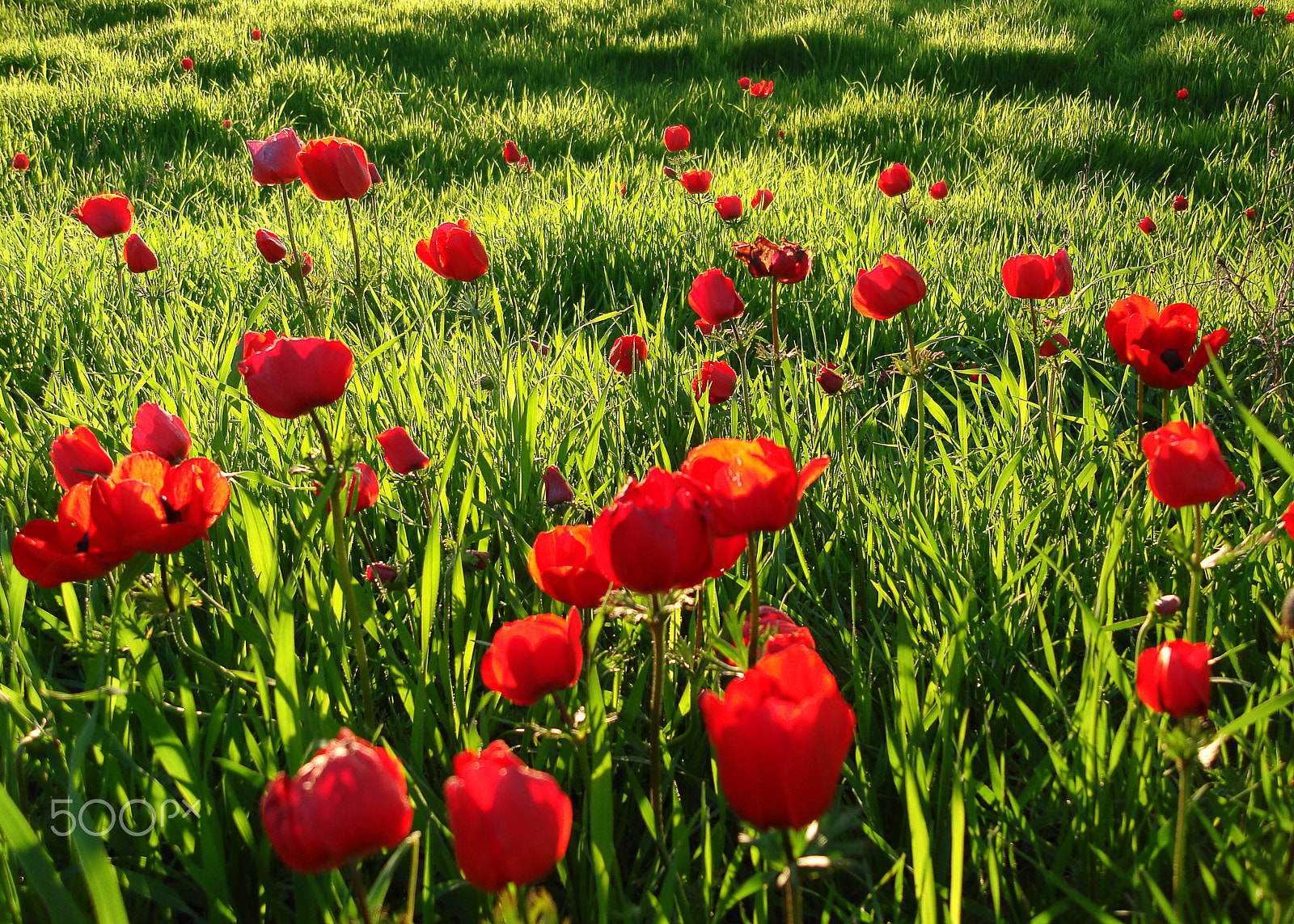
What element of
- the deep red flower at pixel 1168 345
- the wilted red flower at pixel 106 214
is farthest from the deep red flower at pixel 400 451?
the wilted red flower at pixel 106 214

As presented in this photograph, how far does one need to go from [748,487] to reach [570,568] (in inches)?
8.6

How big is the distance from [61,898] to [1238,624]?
1.43 meters

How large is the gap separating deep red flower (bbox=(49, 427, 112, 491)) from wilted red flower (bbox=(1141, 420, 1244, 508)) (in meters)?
1.30

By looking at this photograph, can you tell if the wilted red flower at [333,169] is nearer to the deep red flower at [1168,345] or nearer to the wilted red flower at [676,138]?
the deep red flower at [1168,345]

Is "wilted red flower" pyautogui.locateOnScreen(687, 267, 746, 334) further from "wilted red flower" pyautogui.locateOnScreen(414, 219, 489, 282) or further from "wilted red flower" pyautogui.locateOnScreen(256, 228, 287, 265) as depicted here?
"wilted red flower" pyautogui.locateOnScreen(256, 228, 287, 265)

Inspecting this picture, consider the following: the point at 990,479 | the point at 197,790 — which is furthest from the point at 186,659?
the point at 990,479

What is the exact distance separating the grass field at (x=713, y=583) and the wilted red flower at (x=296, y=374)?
0.51 ft

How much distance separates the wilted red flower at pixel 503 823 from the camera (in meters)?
0.57

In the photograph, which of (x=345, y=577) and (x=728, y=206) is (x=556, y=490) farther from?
(x=728, y=206)

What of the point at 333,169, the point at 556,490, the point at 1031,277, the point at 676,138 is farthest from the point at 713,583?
the point at 676,138

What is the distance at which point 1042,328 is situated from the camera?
1.69 meters

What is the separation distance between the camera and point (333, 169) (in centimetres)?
176

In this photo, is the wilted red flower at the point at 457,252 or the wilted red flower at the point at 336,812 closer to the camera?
the wilted red flower at the point at 336,812

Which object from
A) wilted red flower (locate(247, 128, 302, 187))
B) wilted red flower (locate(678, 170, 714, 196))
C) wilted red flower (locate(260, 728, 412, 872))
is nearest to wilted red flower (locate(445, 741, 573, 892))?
wilted red flower (locate(260, 728, 412, 872))
